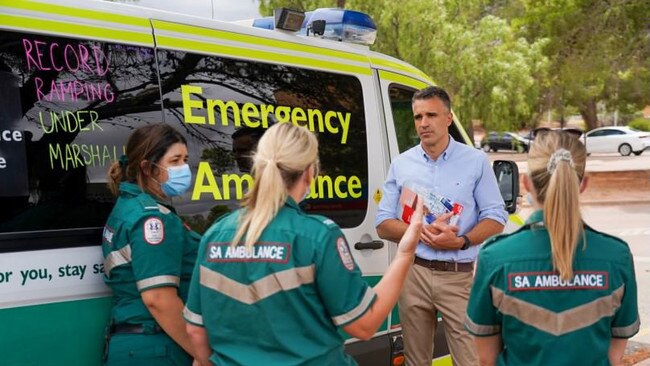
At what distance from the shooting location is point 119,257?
8.79ft

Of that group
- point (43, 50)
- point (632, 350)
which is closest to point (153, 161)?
point (43, 50)

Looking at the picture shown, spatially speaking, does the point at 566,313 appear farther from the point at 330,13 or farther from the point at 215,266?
the point at 330,13

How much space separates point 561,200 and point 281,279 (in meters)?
0.83

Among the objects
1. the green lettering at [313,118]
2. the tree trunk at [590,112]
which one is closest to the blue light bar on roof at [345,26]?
the green lettering at [313,118]

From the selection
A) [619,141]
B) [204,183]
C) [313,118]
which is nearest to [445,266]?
[313,118]

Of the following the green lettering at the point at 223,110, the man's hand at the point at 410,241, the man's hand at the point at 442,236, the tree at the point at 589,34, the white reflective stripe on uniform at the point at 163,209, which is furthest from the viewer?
the tree at the point at 589,34

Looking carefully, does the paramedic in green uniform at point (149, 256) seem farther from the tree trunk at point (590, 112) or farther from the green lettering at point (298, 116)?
the tree trunk at point (590, 112)

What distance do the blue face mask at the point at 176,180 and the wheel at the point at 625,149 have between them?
117 ft

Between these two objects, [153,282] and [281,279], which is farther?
[153,282]

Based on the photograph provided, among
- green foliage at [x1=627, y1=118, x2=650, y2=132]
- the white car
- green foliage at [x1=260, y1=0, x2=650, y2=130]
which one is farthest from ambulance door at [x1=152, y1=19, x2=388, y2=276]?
green foliage at [x1=627, y1=118, x2=650, y2=132]

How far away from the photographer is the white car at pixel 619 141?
3509 centimetres

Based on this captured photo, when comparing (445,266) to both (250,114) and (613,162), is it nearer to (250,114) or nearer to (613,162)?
(250,114)

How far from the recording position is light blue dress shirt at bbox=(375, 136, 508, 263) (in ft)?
12.4

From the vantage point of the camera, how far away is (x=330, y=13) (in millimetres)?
4320
